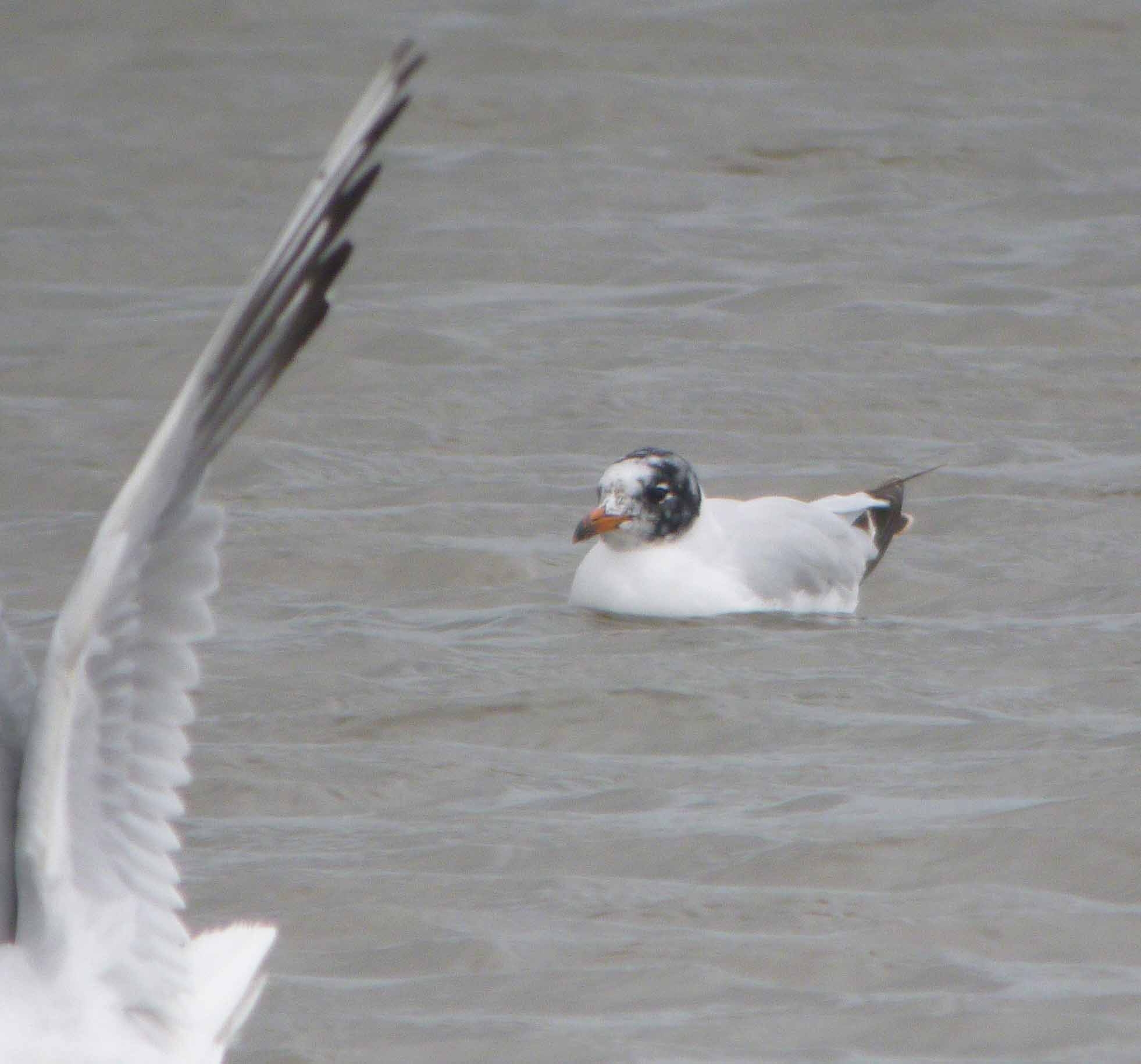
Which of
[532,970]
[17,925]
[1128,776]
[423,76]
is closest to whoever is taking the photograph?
[17,925]

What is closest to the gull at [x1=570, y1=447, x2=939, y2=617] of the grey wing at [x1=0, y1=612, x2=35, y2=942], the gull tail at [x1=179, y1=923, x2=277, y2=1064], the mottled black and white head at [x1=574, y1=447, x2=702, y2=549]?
the mottled black and white head at [x1=574, y1=447, x2=702, y2=549]

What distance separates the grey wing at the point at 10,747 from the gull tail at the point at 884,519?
441cm

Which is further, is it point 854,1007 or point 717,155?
point 717,155

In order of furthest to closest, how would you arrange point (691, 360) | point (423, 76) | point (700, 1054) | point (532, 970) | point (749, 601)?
point (423, 76) → point (691, 360) → point (749, 601) → point (532, 970) → point (700, 1054)

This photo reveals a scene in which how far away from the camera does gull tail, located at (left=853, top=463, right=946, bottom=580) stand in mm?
7812

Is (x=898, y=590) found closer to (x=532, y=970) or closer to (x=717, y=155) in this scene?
(x=532, y=970)

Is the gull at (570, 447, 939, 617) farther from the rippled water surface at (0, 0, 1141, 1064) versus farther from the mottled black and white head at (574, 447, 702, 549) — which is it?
the rippled water surface at (0, 0, 1141, 1064)

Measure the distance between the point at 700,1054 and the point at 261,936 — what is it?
2.64 feet

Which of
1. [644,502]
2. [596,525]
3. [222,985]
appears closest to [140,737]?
[222,985]

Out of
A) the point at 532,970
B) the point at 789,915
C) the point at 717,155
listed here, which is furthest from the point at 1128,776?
the point at 717,155

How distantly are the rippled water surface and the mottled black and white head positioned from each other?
0.32 meters

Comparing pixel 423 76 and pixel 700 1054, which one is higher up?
pixel 423 76

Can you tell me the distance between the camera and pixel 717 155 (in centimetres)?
1272

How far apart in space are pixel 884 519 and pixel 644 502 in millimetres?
840
